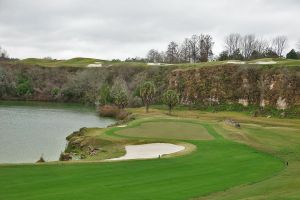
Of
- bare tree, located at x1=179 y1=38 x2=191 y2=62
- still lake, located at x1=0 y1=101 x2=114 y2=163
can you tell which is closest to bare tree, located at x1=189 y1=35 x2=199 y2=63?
bare tree, located at x1=179 y1=38 x2=191 y2=62

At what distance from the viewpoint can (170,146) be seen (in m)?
39.4

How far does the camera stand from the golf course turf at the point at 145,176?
19719 mm

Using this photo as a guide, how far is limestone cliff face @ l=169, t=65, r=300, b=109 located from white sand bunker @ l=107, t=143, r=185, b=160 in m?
46.1

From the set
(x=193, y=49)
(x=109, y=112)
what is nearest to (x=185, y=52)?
(x=193, y=49)

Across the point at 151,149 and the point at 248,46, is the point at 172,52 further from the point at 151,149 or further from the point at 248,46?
the point at 151,149

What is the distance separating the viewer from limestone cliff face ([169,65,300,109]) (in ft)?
268

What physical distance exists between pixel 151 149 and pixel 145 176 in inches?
559

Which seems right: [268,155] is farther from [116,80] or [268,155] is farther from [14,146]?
[116,80]

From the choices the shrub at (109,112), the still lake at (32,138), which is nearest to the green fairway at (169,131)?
the still lake at (32,138)

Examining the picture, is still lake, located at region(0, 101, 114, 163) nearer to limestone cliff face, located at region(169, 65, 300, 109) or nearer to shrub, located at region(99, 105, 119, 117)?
shrub, located at region(99, 105, 119, 117)

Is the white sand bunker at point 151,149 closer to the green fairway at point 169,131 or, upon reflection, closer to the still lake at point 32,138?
the green fairway at point 169,131

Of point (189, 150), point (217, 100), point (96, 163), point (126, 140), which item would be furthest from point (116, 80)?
point (96, 163)

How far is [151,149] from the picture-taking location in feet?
126

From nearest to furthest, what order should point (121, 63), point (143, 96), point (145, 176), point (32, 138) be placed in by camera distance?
point (145, 176), point (32, 138), point (143, 96), point (121, 63)
